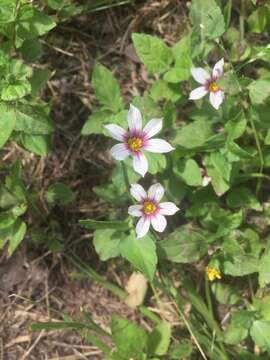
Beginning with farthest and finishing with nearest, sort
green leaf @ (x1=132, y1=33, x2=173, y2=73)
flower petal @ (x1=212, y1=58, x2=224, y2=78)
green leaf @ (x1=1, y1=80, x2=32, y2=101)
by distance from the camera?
green leaf @ (x1=132, y1=33, x2=173, y2=73) < flower petal @ (x1=212, y1=58, x2=224, y2=78) < green leaf @ (x1=1, y1=80, x2=32, y2=101)

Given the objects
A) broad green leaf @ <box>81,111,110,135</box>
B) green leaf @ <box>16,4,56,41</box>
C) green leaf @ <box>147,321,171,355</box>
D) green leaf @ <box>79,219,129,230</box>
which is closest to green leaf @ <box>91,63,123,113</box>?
broad green leaf @ <box>81,111,110,135</box>

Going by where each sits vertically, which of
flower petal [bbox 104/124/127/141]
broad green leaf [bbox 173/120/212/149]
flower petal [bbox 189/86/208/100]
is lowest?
broad green leaf [bbox 173/120/212/149]

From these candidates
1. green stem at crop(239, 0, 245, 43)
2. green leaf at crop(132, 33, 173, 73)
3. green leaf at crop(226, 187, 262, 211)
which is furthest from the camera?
green stem at crop(239, 0, 245, 43)

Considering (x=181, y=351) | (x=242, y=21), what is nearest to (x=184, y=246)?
(x=181, y=351)

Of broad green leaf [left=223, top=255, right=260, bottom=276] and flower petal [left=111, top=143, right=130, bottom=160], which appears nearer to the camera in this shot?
flower petal [left=111, top=143, right=130, bottom=160]

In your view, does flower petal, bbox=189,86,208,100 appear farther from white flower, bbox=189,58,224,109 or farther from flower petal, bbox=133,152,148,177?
flower petal, bbox=133,152,148,177

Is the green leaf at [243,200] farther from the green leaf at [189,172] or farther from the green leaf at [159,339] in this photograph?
the green leaf at [159,339]

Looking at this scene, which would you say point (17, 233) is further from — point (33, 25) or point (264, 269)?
point (264, 269)

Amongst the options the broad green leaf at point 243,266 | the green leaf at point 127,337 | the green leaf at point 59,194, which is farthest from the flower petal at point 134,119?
the green leaf at point 127,337
